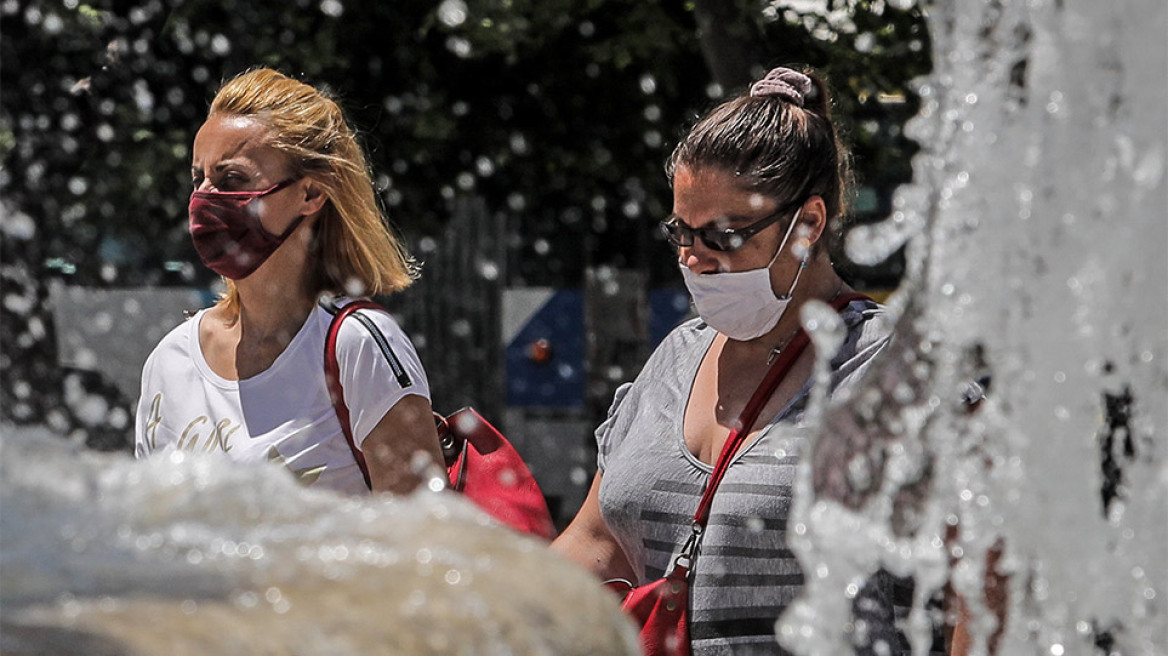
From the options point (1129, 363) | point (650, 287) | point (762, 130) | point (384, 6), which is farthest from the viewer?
point (650, 287)

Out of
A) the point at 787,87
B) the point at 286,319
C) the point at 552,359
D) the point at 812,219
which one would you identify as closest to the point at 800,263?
the point at 812,219

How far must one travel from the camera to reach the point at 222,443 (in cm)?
275

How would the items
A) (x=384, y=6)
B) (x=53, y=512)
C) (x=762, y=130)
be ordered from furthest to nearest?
(x=384, y=6)
(x=762, y=130)
(x=53, y=512)

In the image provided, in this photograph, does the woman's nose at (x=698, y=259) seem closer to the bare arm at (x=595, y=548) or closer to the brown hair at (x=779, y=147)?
the brown hair at (x=779, y=147)

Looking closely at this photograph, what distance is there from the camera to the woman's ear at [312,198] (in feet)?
9.82

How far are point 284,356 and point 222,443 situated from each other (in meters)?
0.21

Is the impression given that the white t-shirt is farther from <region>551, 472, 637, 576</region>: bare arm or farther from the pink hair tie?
the pink hair tie

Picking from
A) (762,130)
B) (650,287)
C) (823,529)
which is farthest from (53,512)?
(650,287)

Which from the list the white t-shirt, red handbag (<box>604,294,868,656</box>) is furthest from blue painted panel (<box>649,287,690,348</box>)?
red handbag (<box>604,294,868,656</box>)

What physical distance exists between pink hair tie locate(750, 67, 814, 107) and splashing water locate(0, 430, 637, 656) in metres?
1.47

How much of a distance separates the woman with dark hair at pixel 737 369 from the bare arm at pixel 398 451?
0.33 metres

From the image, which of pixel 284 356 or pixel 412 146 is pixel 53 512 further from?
pixel 412 146

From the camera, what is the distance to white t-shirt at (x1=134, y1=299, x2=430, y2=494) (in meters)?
2.72

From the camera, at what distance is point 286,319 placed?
114 inches
